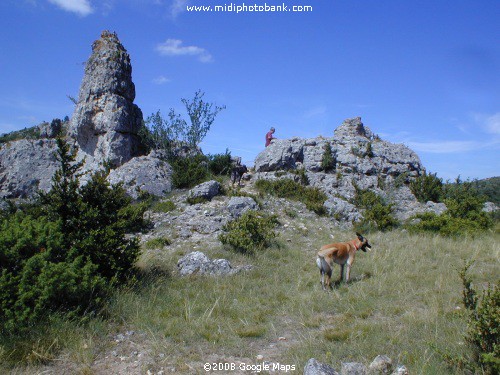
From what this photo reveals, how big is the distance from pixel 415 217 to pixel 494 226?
8.18ft

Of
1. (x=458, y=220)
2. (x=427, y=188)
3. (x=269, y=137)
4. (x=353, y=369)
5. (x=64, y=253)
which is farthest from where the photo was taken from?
(x=269, y=137)

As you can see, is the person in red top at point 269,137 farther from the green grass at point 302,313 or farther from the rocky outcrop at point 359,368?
the rocky outcrop at point 359,368

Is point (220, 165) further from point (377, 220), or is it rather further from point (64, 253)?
point (64, 253)

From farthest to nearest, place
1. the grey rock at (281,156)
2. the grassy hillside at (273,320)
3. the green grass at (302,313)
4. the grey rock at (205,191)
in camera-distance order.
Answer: the grey rock at (281,156) → the grey rock at (205,191) → the green grass at (302,313) → the grassy hillside at (273,320)

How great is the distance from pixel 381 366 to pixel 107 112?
17484mm

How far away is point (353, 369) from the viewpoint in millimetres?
3648

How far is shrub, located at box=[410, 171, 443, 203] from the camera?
1733cm

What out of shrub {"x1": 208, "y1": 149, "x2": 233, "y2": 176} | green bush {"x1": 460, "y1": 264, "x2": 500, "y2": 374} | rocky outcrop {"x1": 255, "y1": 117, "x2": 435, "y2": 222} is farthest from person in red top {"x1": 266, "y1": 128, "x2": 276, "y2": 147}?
green bush {"x1": 460, "y1": 264, "x2": 500, "y2": 374}

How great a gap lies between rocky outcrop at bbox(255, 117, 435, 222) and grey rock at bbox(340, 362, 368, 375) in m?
12.5

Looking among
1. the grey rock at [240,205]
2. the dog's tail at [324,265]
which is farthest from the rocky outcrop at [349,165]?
the dog's tail at [324,265]

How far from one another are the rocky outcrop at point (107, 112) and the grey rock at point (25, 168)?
→ 74.9 inches

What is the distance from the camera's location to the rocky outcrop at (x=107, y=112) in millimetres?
17984

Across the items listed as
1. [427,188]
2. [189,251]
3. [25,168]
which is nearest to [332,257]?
[189,251]

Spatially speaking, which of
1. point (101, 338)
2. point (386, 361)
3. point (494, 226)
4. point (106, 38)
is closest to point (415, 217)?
point (494, 226)
